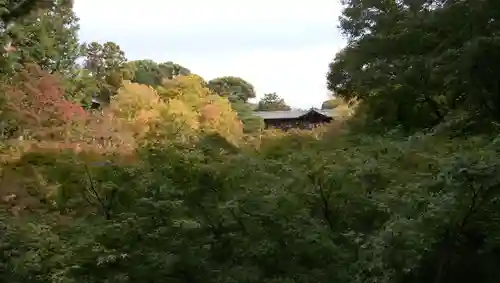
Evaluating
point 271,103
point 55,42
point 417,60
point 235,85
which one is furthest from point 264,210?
point 271,103

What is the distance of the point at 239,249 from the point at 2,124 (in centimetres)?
891

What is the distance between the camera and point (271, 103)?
46.2 m

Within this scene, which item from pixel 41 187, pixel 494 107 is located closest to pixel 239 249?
pixel 41 187

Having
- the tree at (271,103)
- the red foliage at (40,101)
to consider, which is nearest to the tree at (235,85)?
the tree at (271,103)

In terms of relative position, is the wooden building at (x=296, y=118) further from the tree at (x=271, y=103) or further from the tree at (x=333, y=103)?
the tree at (x=271, y=103)

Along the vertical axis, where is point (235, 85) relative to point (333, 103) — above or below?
above

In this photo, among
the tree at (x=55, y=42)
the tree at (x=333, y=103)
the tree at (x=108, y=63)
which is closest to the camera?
the tree at (x=55, y=42)

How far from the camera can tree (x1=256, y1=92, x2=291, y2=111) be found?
1746 inches

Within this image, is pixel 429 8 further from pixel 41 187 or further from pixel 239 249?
pixel 41 187

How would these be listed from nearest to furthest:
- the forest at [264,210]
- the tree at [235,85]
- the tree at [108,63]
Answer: the forest at [264,210], the tree at [108,63], the tree at [235,85]

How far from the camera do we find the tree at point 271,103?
44350 mm

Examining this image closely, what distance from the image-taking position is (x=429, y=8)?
8906mm

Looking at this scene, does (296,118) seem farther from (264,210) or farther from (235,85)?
(264,210)

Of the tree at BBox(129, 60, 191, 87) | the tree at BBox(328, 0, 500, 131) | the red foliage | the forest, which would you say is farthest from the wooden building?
the forest
